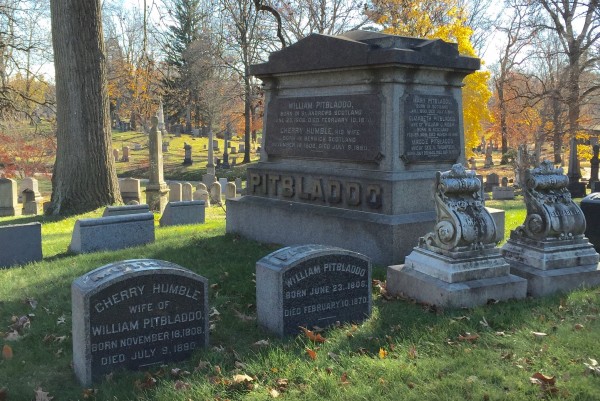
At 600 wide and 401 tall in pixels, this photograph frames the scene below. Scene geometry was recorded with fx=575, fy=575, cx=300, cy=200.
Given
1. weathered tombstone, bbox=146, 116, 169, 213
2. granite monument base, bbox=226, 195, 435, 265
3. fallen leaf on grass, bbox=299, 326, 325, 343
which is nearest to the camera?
fallen leaf on grass, bbox=299, 326, 325, 343

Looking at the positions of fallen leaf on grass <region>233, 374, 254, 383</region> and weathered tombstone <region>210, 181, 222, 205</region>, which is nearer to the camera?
fallen leaf on grass <region>233, 374, 254, 383</region>

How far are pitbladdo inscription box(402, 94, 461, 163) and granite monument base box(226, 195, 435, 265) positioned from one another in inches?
32.1

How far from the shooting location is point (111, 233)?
8.95 metres

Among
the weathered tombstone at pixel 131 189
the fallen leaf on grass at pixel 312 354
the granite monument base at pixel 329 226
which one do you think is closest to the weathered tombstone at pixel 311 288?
the fallen leaf on grass at pixel 312 354

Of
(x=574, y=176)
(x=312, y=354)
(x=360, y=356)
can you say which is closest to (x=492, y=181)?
(x=574, y=176)

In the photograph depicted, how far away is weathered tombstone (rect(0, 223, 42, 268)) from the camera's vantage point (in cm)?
819

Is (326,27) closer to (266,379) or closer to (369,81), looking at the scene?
(369,81)

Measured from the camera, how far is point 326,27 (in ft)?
107

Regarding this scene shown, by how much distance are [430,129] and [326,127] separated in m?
1.44

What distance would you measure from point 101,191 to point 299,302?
10.5 metres

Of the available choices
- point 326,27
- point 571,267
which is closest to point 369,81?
point 571,267

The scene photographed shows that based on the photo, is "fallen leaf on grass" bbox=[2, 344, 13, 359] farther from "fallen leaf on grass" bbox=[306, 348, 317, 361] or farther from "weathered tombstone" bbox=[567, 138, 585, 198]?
"weathered tombstone" bbox=[567, 138, 585, 198]

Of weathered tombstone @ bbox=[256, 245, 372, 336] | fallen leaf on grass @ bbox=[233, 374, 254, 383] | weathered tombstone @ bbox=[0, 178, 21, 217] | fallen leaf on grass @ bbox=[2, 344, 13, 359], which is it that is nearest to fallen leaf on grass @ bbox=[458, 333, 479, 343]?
weathered tombstone @ bbox=[256, 245, 372, 336]

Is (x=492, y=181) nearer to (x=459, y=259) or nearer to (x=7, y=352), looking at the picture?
(x=459, y=259)
